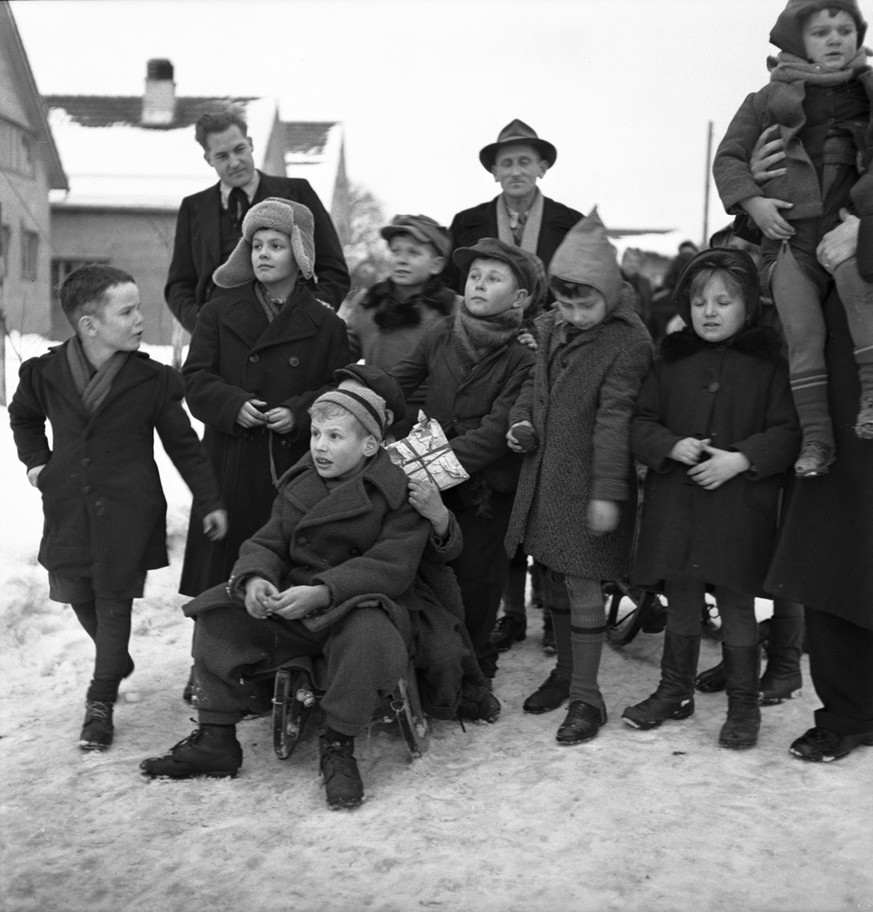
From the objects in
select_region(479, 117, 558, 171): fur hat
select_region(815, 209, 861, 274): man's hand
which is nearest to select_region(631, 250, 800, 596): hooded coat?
select_region(815, 209, 861, 274): man's hand

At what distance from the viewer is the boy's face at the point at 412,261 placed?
5055 millimetres

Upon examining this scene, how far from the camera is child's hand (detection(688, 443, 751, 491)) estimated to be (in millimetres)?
3865

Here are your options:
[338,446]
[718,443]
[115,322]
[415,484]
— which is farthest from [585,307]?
[115,322]

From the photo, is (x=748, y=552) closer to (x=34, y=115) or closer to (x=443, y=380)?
(x=443, y=380)

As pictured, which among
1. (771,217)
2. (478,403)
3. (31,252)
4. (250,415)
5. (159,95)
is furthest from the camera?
(159,95)

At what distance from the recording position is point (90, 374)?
4184 mm

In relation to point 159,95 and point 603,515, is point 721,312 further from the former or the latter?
point 159,95

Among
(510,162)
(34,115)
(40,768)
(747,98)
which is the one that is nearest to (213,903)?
(40,768)

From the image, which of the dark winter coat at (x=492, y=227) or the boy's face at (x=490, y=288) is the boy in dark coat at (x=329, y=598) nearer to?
the boy's face at (x=490, y=288)

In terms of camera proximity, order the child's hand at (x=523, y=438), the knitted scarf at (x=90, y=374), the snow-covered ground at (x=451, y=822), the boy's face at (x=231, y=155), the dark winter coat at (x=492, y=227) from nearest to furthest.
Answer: the snow-covered ground at (x=451, y=822)
the knitted scarf at (x=90, y=374)
the child's hand at (x=523, y=438)
the boy's face at (x=231, y=155)
the dark winter coat at (x=492, y=227)

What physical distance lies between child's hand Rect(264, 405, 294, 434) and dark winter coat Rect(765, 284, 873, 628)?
6.04 feet

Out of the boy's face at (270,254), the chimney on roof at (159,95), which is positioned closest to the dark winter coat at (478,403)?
the boy's face at (270,254)

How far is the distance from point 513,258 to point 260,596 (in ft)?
5.77

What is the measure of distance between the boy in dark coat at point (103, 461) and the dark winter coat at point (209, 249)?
79 cm
